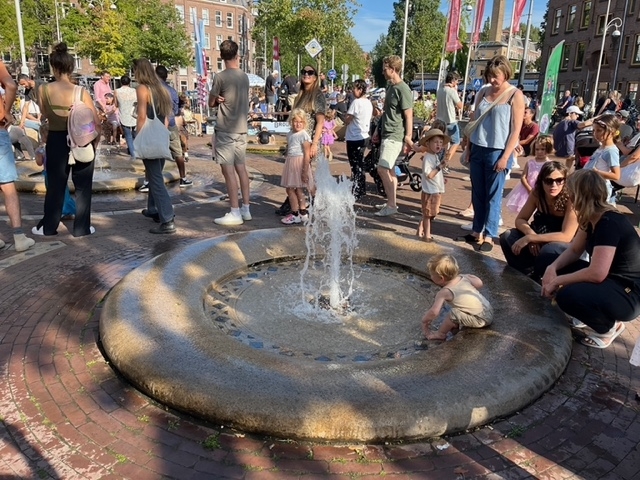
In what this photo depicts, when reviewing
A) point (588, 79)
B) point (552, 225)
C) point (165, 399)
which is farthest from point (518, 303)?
point (588, 79)

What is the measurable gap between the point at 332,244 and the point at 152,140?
105 inches

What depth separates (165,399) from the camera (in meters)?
2.92

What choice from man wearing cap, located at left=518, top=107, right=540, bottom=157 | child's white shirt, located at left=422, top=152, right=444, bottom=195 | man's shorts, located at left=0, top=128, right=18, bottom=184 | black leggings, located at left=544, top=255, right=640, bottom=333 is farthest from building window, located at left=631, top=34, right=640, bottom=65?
man's shorts, located at left=0, top=128, right=18, bottom=184

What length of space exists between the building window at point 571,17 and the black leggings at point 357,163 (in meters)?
42.7

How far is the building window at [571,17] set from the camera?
42.8 m

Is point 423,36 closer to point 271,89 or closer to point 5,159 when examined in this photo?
point 271,89

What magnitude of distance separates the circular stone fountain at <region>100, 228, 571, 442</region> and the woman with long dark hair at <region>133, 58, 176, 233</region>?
5.12 feet

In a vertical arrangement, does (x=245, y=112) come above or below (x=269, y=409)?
above

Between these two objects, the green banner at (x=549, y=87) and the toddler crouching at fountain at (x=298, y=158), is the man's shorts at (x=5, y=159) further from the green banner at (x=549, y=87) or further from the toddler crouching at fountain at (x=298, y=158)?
the green banner at (x=549, y=87)

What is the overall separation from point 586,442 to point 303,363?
5.25 ft

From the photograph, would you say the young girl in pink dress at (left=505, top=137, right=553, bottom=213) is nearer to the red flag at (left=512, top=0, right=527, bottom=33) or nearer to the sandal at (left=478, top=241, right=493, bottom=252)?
the sandal at (left=478, top=241, right=493, bottom=252)

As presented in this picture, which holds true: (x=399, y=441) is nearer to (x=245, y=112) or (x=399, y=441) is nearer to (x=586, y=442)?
(x=586, y=442)

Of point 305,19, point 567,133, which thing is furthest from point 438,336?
point 305,19

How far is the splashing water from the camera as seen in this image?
466 cm
